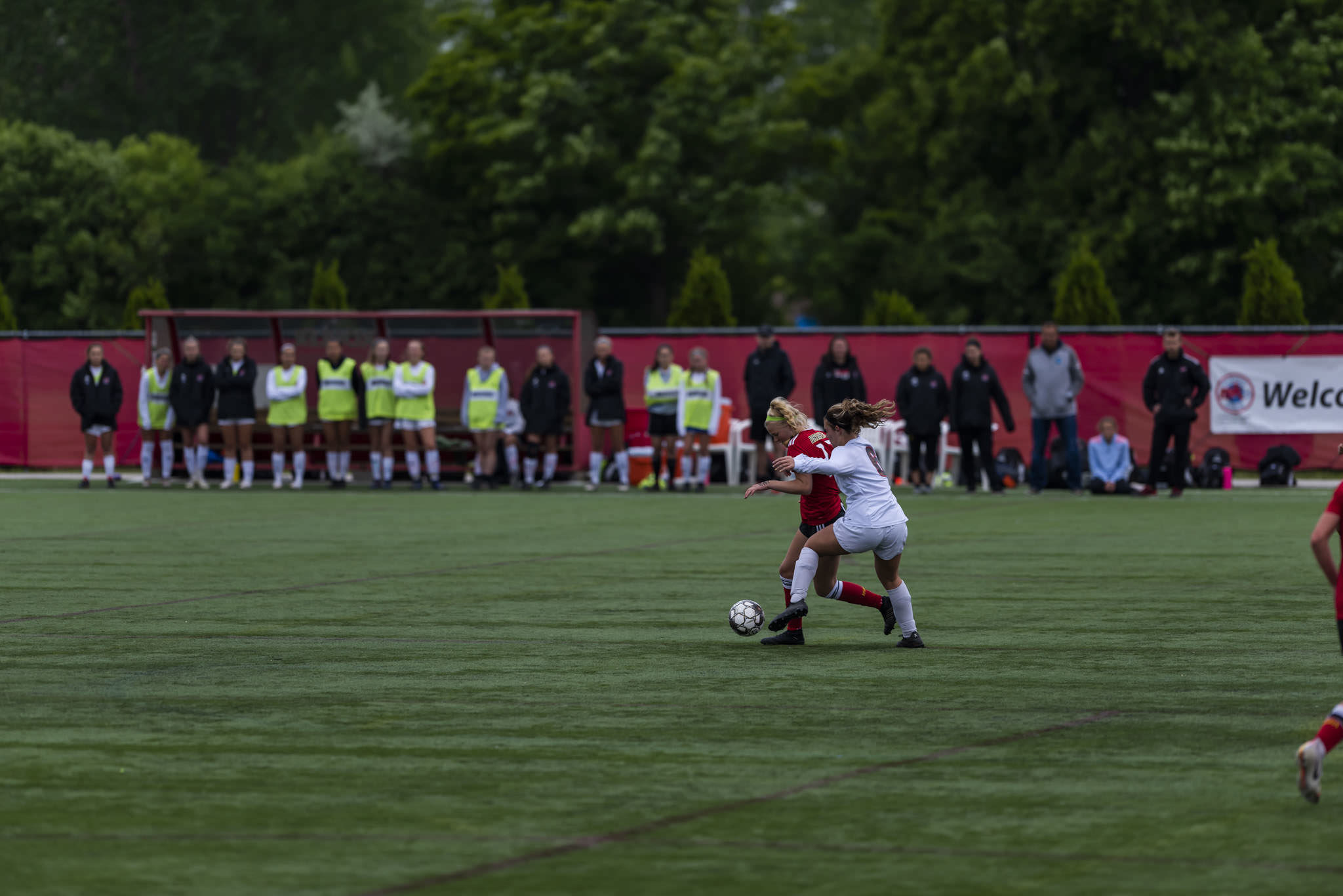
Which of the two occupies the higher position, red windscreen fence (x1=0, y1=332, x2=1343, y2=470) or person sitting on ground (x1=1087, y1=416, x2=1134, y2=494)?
red windscreen fence (x1=0, y1=332, x2=1343, y2=470)

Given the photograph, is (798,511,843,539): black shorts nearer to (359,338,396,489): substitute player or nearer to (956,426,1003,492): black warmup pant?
(956,426,1003,492): black warmup pant

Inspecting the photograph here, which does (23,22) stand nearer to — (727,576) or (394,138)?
(394,138)

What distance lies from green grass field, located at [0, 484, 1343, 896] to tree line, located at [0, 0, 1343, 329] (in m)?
26.7

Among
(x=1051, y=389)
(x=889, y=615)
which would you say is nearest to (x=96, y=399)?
(x=1051, y=389)

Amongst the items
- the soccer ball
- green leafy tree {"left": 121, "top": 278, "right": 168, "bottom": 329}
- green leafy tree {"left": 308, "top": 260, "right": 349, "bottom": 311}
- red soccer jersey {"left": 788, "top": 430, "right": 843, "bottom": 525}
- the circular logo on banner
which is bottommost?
the soccer ball

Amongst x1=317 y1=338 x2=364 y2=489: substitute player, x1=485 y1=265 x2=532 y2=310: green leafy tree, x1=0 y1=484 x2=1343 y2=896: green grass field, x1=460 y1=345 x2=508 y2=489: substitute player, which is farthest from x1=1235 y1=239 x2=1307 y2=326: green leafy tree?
x1=0 y1=484 x2=1343 y2=896: green grass field

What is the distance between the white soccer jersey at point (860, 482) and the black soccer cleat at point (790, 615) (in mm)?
558

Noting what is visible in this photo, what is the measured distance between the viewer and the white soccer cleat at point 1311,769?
5.96 meters

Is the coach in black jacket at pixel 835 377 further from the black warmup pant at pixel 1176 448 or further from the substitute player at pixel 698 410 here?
the black warmup pant at pixel 1176 448

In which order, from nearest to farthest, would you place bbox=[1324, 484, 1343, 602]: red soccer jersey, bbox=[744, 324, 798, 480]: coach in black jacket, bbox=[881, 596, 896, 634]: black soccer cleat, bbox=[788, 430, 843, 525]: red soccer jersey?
bbox=[1324, 484, 1343, 602]: red soccer jersey → bbox=[881, 596, 896, 634]: black soccer cleat → bbox=[788, 430, 843, 525]: red soccer jersey → bbox=[744, 324, 798, 480]: coach in black jacket

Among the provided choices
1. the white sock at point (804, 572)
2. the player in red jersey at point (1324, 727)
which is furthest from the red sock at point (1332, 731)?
the white sock at point (804, 572)

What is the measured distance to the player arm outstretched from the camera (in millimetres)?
9828

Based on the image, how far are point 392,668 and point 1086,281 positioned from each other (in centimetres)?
2732

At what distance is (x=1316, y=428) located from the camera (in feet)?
87.8
